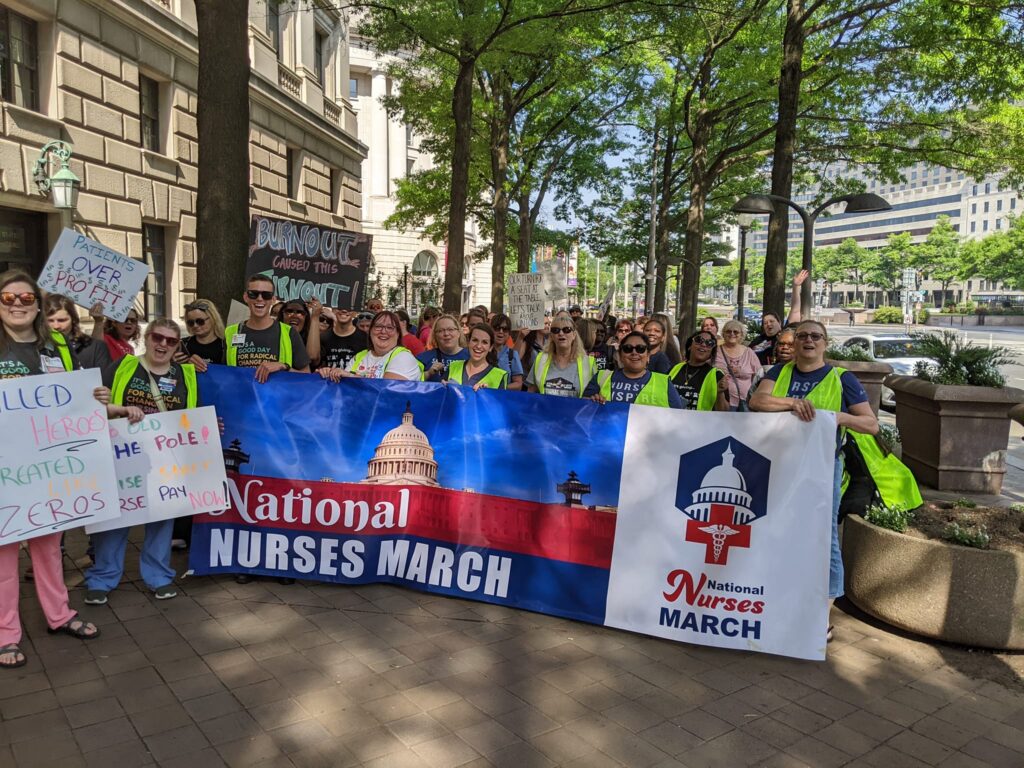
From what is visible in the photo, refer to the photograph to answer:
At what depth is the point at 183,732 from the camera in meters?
3.59

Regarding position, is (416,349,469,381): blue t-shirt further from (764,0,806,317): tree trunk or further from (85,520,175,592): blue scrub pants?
(764,0,806,317): tree trunk

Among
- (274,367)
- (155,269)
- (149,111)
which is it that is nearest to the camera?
(274,367)

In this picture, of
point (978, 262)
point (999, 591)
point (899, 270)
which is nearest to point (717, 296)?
point (899, 270)

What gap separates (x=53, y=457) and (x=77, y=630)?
99 centimetres

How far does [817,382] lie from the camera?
498cm

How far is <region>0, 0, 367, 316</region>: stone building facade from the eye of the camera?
1243 cm

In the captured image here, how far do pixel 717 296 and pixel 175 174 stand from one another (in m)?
187

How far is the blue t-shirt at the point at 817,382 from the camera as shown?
16.0ft

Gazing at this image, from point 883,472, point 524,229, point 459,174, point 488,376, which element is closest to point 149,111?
point 459,174

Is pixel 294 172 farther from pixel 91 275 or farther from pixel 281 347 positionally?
pixel 281 347

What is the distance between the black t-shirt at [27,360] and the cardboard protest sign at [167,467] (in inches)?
21.0

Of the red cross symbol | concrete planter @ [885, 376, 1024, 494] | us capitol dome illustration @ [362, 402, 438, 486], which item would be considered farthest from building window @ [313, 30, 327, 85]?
the red cross symbol

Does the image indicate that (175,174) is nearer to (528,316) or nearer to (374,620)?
(528,316)

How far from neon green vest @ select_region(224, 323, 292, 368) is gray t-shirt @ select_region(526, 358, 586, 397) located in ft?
6.09
